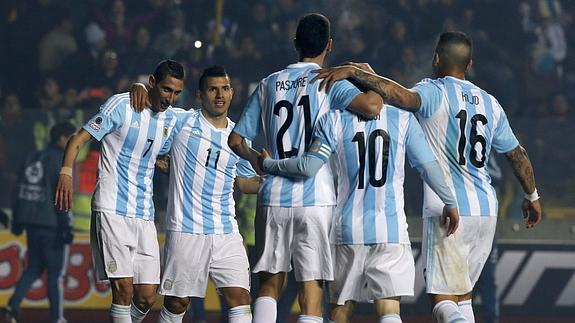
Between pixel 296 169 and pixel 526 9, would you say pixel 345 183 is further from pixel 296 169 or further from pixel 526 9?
pixel 526 9

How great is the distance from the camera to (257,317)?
7.39m

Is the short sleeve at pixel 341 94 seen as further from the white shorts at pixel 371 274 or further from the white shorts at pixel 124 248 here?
the white shorts at pixel 124 248

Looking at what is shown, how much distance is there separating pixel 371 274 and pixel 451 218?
62cm

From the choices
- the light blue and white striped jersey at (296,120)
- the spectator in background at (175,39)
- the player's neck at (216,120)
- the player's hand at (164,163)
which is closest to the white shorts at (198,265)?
the player's hand at (164,163)

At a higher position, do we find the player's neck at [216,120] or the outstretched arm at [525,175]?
the player's neck at [216,120]

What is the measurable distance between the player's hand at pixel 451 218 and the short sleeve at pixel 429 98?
580 mm

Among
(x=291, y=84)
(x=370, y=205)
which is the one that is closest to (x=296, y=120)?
(x=291, y=84)

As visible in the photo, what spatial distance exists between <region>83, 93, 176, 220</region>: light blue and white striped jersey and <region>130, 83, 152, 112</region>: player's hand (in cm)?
4

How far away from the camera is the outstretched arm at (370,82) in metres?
7.20

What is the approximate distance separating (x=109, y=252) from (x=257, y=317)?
5.02 feet

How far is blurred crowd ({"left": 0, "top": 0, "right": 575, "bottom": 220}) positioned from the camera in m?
13.4

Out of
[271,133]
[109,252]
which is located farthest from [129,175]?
[271,133]

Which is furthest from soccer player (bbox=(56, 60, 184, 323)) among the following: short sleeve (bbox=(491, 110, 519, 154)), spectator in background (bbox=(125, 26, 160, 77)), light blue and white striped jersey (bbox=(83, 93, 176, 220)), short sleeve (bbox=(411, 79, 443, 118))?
spectator in background (bbox=(125, 26, 160, 77))

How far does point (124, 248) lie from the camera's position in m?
8.58
